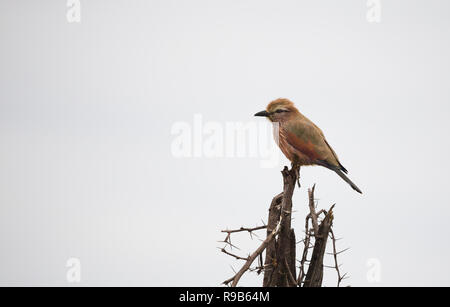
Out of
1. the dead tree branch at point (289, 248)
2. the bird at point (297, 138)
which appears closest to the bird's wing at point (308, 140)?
the bird at point (297, 138)

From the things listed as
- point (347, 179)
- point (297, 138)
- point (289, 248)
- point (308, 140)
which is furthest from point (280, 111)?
point (289, 248)

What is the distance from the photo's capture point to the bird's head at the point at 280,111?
10336 millimetres

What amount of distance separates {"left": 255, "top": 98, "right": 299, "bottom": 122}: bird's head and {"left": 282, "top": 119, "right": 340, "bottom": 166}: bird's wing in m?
0.16

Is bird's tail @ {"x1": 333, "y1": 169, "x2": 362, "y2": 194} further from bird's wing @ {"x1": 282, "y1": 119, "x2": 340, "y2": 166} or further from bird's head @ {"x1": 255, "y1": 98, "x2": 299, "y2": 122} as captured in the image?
bird's head @ {"x1": 255, "y1": 98, "x2": 299, "y2": 122}

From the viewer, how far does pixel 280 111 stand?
34.0 feet

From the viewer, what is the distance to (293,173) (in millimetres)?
8227

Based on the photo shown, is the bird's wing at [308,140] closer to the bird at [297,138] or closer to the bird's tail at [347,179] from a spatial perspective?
the bird at [297,138]

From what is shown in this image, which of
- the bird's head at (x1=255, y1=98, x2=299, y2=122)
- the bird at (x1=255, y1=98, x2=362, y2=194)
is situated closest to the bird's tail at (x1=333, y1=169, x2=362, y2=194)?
the bird at (x1=255, y1=98, x2=362, y2=194)

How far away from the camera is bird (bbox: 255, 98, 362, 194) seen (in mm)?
10273
